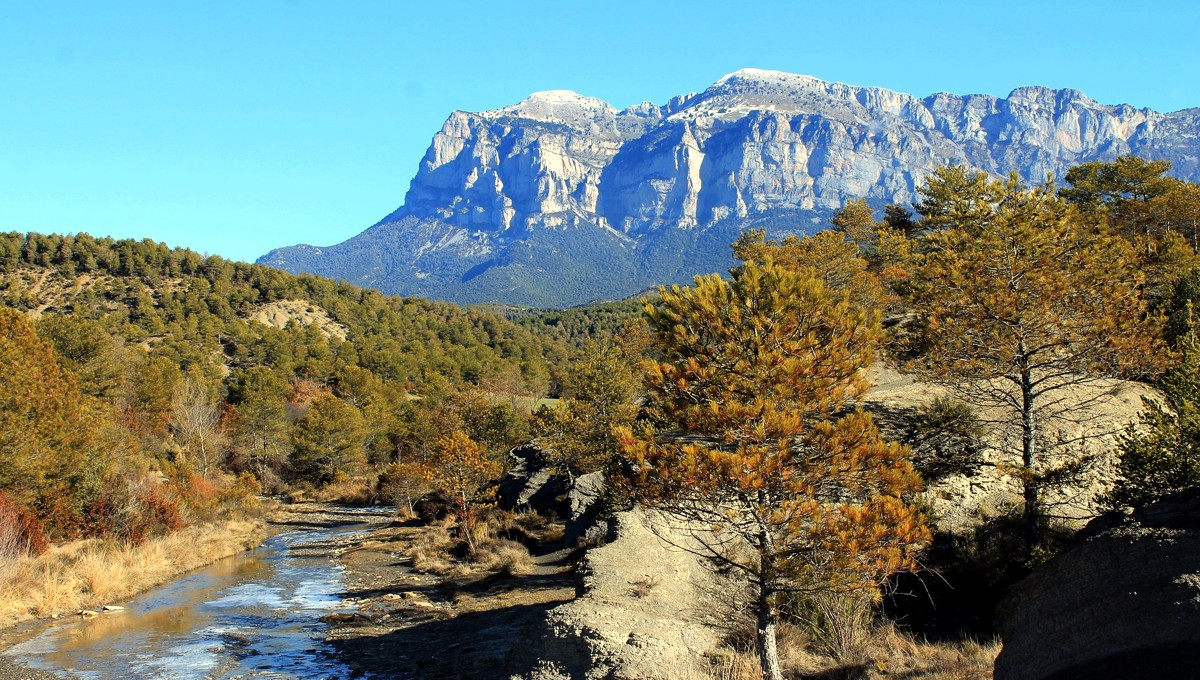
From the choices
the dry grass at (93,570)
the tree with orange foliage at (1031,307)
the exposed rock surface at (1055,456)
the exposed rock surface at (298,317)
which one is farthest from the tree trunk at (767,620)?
the exposed rock surface at (298,317)

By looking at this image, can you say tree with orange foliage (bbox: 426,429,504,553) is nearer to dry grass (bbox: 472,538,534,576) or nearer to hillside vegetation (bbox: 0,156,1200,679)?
hillside vegetation (bbox: 0,156,1200,679)

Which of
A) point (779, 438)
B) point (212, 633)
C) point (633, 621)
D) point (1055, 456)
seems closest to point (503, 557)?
point (212, 633)

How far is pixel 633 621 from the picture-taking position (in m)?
13.7

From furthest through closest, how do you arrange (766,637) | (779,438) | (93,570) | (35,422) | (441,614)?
1. (35,422)
2. (93,570)
3. (441,614)
4. (766,637)
5. (779,438)

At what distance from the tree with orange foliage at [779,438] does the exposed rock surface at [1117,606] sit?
2.11m

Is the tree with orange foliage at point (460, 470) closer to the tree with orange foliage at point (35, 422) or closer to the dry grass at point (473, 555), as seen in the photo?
the dry grass at point (473, 555)

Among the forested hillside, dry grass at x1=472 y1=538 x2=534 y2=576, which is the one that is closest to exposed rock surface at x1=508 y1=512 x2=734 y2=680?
dry grass at x1=472 y1=538 x2=534 y2=576

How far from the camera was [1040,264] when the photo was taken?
14383 mm

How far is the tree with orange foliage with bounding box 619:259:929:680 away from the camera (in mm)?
10969

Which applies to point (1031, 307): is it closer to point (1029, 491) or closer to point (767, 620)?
point (1029, 491)

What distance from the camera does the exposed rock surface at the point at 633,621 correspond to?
12195mm

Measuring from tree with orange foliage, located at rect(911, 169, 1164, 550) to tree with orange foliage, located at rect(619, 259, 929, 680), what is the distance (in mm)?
3738

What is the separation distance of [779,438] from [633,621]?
489cm

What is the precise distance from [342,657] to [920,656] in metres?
14.0
